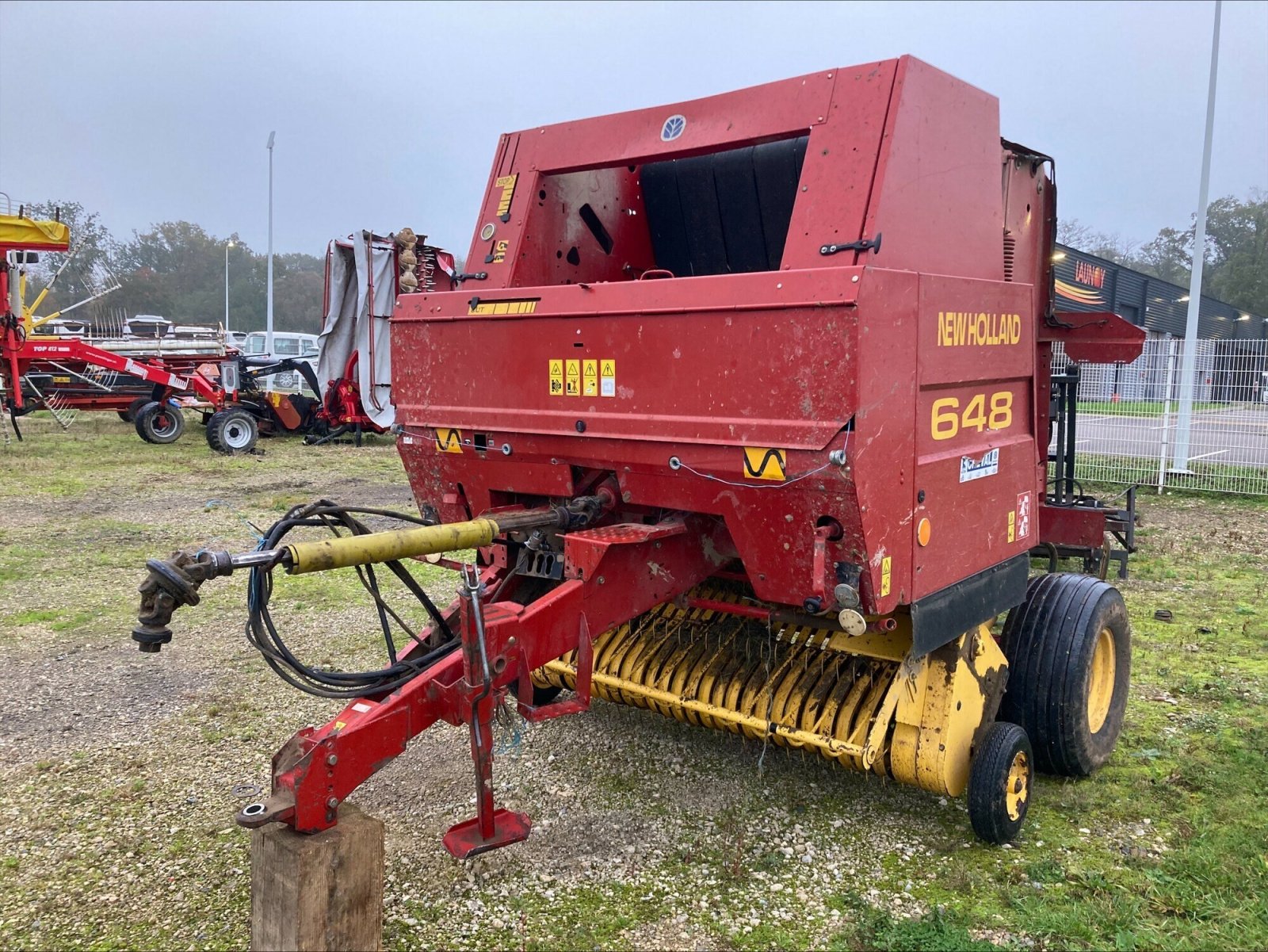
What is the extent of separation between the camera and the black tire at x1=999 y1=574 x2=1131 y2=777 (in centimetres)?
369

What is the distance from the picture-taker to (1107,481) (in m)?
11.8

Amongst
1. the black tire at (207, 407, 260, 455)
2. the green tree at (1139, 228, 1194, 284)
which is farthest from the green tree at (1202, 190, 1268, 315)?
the black tire at (207, 407, 260, 455)

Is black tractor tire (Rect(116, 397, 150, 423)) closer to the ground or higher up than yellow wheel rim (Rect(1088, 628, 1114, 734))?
higher up

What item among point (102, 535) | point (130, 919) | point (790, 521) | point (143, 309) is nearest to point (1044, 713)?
point (790, 521)

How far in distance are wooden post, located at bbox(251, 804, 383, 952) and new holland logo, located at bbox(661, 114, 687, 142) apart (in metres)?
2.56

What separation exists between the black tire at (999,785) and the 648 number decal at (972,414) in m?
1.08

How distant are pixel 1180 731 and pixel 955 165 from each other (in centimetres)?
284

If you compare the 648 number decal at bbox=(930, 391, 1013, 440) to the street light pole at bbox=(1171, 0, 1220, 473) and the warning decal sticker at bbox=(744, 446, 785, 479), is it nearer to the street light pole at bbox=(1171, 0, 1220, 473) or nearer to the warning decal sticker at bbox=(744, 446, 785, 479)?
the warning decal sticker at bbox=(744, 446, 785, 479)

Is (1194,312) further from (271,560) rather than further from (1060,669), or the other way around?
(271,560)

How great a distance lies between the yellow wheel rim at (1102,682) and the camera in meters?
4.03

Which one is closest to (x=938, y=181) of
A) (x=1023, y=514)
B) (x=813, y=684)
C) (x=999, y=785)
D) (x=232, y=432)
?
(x=1023, y=514)

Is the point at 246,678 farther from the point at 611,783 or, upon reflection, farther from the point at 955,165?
the point at 955,165

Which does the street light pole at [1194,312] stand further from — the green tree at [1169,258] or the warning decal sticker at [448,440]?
the green tree at [1169,258]

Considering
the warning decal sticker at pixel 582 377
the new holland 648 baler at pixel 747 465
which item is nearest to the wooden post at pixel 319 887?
the new holland 648 baler at pixel 747 465
